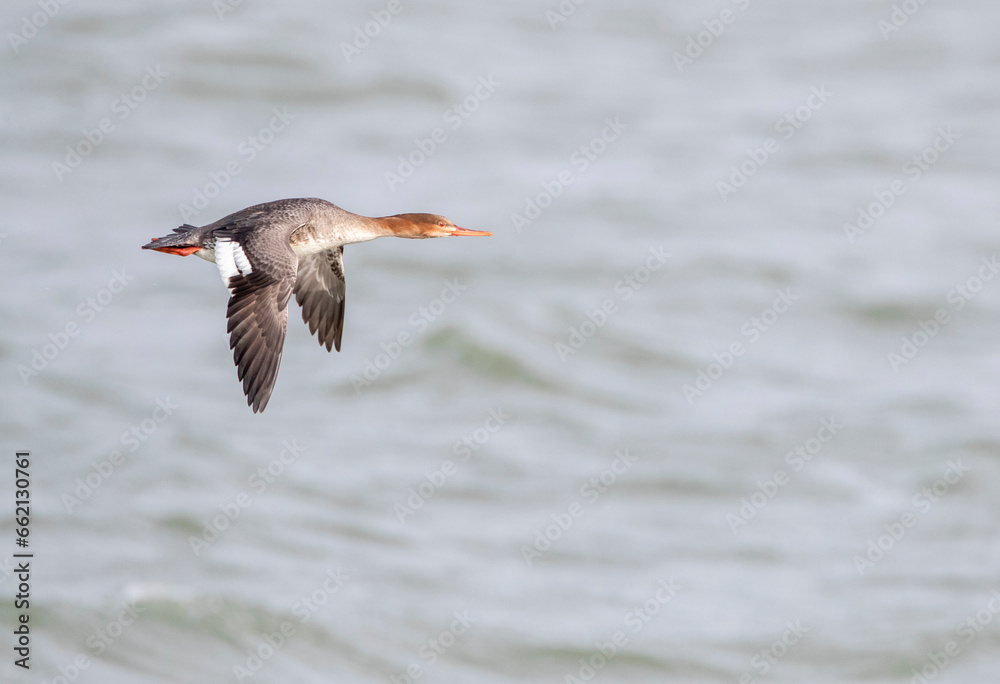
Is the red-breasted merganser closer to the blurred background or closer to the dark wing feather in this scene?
the dark wing feather

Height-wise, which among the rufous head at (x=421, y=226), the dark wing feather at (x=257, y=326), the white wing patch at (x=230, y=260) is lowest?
the dark wing feather at (x=257, y=326)

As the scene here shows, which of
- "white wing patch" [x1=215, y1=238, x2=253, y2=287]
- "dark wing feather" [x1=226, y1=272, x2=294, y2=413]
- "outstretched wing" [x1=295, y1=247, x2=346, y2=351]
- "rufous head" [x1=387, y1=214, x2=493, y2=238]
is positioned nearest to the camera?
"dark wing feather" [x1=226, y1=272, x2=294, y2=413]

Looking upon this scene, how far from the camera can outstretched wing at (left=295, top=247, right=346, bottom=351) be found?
11.8 m

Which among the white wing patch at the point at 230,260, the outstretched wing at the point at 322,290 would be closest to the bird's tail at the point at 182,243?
the white wing patch at the point at 230,260

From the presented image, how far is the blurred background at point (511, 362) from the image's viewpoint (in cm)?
2442

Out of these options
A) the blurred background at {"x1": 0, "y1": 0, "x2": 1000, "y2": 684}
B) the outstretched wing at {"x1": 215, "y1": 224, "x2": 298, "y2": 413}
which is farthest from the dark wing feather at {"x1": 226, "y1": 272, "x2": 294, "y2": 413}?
the blurred background at {"x1": 0, "y1": 0, "x2": 1000, "y2": 684}

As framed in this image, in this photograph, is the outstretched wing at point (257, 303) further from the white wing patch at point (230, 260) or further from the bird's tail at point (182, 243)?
the bird's tail at point (182, 243)

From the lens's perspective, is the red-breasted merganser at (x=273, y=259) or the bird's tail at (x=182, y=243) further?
the bird's tail at (x=182, y=243)

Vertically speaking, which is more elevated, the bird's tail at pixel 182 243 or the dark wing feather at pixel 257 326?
the bird's tail at pixel 182 243

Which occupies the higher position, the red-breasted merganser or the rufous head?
the rufous head

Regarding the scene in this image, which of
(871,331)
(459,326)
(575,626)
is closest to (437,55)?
(459,326)

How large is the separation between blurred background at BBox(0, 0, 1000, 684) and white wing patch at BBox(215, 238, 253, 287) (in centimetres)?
1297

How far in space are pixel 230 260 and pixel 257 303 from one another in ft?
1.27

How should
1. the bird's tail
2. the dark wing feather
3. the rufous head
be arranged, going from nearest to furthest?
the dark wing feather → the bird's tail → the rufous head
